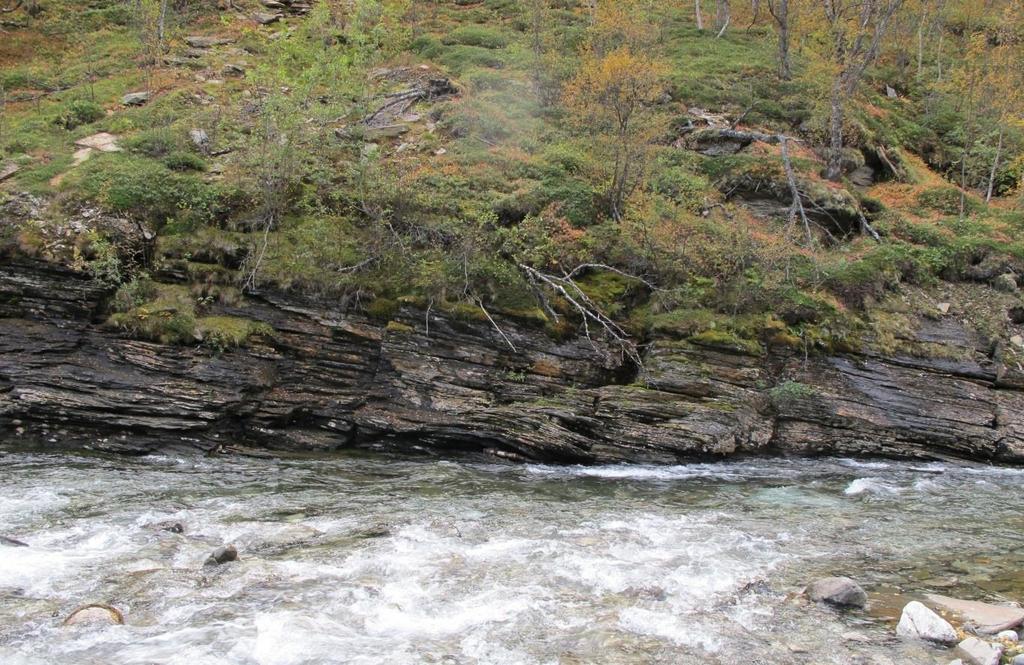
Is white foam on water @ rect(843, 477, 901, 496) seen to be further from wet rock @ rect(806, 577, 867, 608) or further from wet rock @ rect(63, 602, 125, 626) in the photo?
wet rock @ rect(63, 602, 125, 626)

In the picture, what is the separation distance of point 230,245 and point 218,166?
11.9 ft

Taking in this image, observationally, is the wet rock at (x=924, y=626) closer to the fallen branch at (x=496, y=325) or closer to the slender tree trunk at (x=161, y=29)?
the fallen branch at (x=496, y=325)

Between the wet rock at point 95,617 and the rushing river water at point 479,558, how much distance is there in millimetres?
102

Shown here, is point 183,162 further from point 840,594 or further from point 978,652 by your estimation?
point 978,652

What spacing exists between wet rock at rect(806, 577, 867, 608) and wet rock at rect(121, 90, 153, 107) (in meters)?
25.0

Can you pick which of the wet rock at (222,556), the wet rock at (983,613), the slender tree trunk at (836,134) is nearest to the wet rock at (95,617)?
the wet rock at (222,556)

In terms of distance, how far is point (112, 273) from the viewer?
49.9 feet

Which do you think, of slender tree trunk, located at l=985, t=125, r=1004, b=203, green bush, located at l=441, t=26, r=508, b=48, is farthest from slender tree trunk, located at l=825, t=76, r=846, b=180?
green bush, located at l=441, t=26, r=508, b=48

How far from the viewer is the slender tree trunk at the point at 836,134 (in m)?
24.1

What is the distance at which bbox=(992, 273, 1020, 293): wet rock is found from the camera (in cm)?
1881

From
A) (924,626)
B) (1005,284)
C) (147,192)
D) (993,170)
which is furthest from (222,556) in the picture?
(993,170)

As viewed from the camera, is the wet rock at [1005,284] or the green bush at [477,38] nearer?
the wet rock at [1005,284]

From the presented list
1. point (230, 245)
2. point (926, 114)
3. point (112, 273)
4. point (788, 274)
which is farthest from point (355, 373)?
point (926, 114)

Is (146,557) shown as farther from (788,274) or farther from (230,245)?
(788,274)
